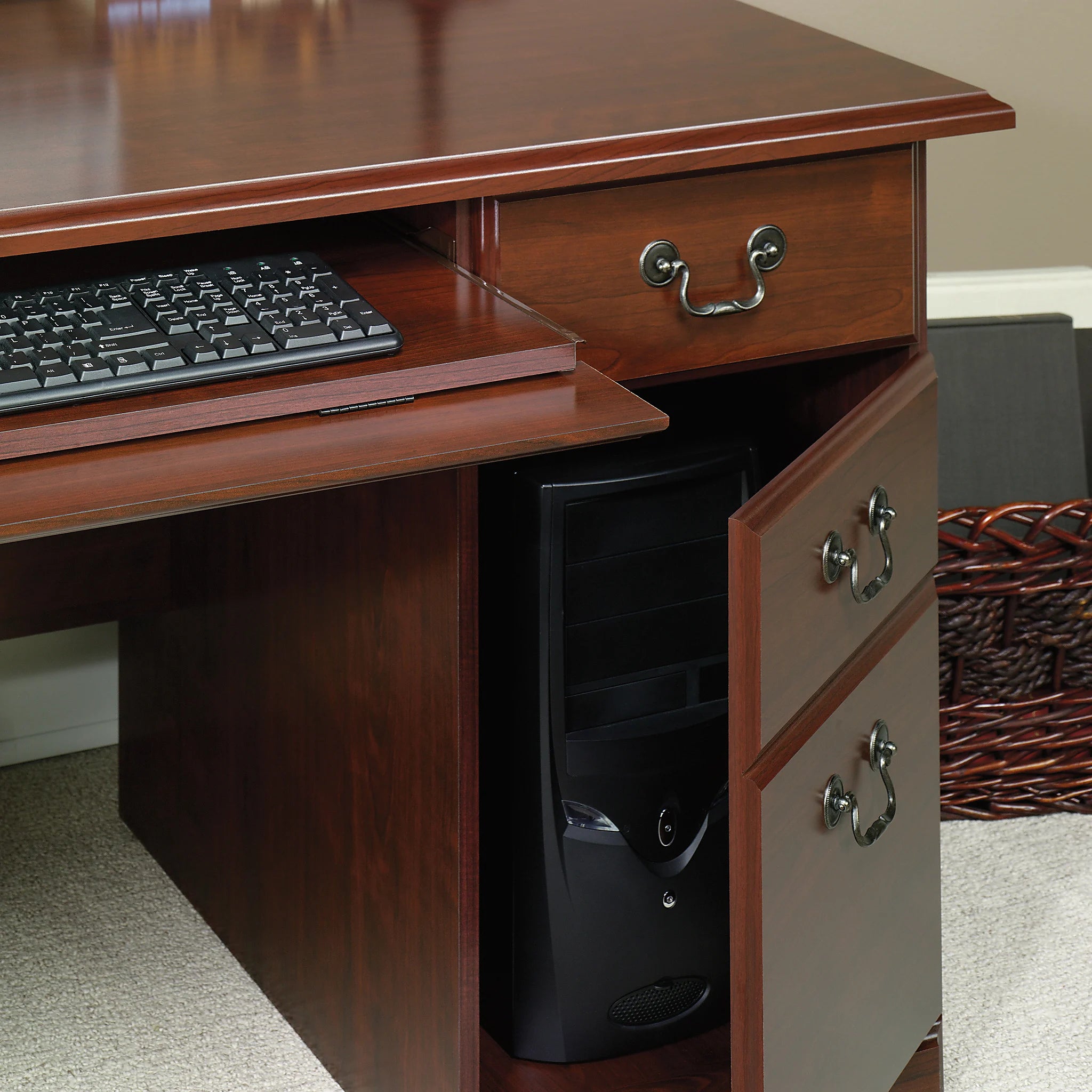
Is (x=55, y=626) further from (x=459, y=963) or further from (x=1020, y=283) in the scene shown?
(x=1020, y=283)

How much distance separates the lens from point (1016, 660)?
147cm

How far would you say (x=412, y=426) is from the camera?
28.6 inches

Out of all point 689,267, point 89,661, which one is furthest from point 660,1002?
point 89,661

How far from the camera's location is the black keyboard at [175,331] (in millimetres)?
717

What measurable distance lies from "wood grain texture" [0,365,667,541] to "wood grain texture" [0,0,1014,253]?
0.39 ft

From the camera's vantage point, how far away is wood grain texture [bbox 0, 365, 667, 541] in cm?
65

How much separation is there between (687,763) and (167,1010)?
53 cm

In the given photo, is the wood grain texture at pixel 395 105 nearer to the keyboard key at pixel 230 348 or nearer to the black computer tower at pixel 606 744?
the keyboard key at pixel 230 348

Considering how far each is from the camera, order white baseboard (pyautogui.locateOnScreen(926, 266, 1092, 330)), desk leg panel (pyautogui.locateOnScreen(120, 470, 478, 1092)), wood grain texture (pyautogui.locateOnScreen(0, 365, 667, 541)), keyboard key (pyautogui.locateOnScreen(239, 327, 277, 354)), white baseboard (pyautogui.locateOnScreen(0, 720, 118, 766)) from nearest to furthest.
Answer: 1. wood grain texture (pyautogui.locateOnScreen(0, 365, 667, 541))
2. keyboard key (pyautogui.locateOnScreen(239, 327, 277, 354))
3. desk leg panel (pyautogui.locateOnScreen(120, 470, 478, 1092))
4. white baseboard (pyautogui.locateOnScreen(926, 266, 1092, 330))
5. white baseboard (pyautogui.locateOnScreen(0, 720, 118, 766))

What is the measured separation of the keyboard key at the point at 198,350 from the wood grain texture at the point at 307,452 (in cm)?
4

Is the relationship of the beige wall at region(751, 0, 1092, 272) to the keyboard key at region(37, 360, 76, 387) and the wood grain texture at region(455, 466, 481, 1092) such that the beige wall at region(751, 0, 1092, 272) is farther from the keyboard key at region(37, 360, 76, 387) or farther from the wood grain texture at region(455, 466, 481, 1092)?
the keyboard key at region(37, 360, 76, 387)

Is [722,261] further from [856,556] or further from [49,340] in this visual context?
[49,340]

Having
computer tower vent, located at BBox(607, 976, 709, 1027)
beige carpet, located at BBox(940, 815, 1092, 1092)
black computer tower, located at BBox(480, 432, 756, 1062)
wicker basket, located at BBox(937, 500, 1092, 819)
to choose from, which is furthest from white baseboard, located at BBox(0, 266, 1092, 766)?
computer tower vent, located at BBox(607, 976, 709, 1027)

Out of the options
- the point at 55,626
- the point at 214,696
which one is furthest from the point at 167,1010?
the point at 55,626
